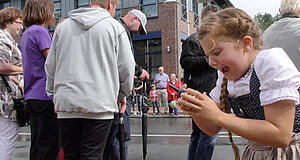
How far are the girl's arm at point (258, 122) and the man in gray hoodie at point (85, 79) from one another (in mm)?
1280

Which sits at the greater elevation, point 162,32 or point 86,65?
point 162,32

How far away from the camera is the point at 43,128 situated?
9.37ft

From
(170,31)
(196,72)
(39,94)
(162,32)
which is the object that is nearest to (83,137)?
(39,94)

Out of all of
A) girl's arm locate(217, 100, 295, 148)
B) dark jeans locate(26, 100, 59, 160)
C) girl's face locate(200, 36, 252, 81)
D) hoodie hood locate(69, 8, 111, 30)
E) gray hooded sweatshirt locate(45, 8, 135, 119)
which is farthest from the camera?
dark jeans locate(26, 100, 59, 160)

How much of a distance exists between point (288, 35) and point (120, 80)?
1436 mm

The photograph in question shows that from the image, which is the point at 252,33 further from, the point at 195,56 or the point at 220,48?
the point at 195,56

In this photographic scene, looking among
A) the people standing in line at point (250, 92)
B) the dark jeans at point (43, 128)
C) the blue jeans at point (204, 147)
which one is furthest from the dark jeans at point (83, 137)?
the blue jeans at point (204, 147)

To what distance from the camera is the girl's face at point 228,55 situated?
4.40 ft

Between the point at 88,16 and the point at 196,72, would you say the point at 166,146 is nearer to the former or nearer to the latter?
the point at 196,72

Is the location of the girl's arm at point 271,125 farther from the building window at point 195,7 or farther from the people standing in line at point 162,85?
the building window at point 195,7

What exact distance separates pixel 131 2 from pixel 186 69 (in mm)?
15684

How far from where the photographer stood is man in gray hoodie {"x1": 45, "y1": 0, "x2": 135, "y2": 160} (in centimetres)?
237

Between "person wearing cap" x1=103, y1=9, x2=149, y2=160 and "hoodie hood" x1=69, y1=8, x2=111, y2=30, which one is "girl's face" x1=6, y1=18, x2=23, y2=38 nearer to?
"hoodie hood" x1=69, y1=8, x2=111, y2=30

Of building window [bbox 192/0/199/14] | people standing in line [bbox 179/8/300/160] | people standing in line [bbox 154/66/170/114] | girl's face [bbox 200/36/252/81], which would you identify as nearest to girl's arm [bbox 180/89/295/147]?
people standing in line [bbox 179/8/300/160]
